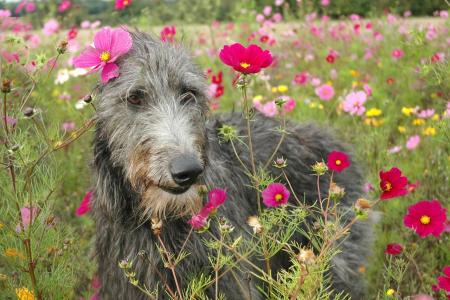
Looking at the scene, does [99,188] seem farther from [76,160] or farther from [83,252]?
[76,160]

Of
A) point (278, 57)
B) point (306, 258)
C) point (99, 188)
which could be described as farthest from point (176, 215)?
point (278, 57)

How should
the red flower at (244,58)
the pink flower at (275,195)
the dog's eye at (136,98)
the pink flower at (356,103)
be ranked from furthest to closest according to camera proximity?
1. the pink flower at (356,103)
2. the dog's eye at (136,98)
3. the pink flower at (275,195)
4. the red flower at (244,58)

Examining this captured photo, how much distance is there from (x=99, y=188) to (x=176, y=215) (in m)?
0.47

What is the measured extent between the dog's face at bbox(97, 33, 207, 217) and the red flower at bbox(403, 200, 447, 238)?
1045mm

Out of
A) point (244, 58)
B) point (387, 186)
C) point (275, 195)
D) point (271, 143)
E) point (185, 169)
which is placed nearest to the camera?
point (387, 186)

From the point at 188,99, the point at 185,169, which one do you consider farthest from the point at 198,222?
the point at 188,99

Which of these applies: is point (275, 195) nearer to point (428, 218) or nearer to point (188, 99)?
point (428, 218)

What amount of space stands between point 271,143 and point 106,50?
174cm

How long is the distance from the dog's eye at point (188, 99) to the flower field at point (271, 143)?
201 millimetres

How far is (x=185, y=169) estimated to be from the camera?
95.3 inches

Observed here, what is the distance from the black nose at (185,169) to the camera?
243cm

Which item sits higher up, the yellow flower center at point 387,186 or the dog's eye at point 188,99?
the yellow flower center at point 387,186

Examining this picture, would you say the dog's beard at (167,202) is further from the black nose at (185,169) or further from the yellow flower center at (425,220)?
the yellow flower center at (425,220)

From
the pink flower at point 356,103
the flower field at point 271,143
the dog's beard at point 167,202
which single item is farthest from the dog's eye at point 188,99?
the pink flower at point 356,103
